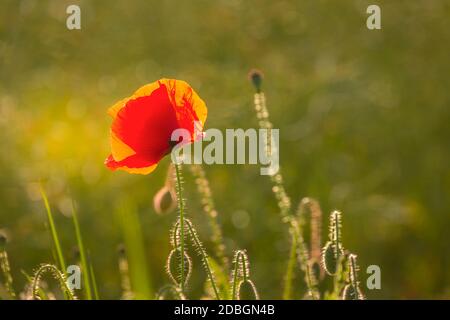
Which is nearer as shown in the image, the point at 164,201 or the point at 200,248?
the point at 200,248

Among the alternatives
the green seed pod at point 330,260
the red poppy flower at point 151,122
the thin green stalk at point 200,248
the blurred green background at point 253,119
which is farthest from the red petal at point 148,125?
the blurred green background at point 253,119

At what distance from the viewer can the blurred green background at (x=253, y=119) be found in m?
2.65

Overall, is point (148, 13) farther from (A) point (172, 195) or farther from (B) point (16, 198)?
(A) point (172, 195)

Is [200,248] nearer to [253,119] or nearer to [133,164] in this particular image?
[133,164]

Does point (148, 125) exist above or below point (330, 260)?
above

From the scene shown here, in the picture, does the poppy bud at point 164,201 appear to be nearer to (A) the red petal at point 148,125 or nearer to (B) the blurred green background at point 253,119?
(A) the red petal at point 148,125

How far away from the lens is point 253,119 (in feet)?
9.43

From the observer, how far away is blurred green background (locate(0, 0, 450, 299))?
2.65 m

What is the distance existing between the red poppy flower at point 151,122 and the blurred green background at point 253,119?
1.14 metres

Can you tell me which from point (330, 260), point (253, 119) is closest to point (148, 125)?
point (330, 260)

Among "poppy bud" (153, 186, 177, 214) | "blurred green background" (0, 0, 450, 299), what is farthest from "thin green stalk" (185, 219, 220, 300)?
"blurred green background" (0, 0, 450, 299)

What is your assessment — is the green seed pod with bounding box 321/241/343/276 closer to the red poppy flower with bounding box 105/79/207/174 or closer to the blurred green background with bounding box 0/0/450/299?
the red poppy flower with bounding box 105/79/207/174

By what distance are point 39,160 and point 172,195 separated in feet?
4.52

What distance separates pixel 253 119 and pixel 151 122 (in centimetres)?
162
